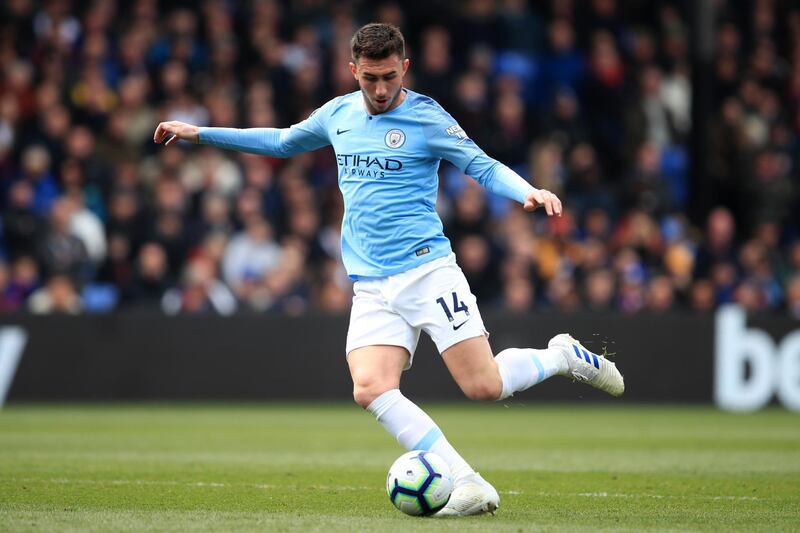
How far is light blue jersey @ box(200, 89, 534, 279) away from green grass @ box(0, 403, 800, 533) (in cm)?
140

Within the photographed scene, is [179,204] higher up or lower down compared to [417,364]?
higher up

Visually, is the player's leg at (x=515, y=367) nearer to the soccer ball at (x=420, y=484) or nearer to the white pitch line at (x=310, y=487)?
the soccer ball at (x=420, y=484)

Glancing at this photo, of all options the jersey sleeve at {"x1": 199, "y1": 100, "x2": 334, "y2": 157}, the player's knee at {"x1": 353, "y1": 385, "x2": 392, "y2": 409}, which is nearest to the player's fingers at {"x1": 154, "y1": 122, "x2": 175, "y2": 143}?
the jersey sleeve at {"x1": 199, "y1": 100, "x2": 334, "y2": 157}

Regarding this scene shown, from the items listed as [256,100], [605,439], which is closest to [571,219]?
[256,100]

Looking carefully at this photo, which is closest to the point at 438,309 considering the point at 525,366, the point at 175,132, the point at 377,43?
the point at 525,366

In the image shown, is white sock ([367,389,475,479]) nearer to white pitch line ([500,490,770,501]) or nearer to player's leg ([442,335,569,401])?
player's leg ([442,335,569,401])

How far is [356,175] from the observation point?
7.48m

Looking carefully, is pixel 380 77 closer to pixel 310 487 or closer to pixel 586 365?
pixel 586 365

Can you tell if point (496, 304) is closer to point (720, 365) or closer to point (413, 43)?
point (720, 365)

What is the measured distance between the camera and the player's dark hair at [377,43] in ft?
23.3

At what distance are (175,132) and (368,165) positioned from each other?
1162mm

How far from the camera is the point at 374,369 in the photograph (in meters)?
7.29

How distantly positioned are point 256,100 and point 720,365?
22.0 ft

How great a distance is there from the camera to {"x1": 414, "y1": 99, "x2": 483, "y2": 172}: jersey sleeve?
7359 millimetres
